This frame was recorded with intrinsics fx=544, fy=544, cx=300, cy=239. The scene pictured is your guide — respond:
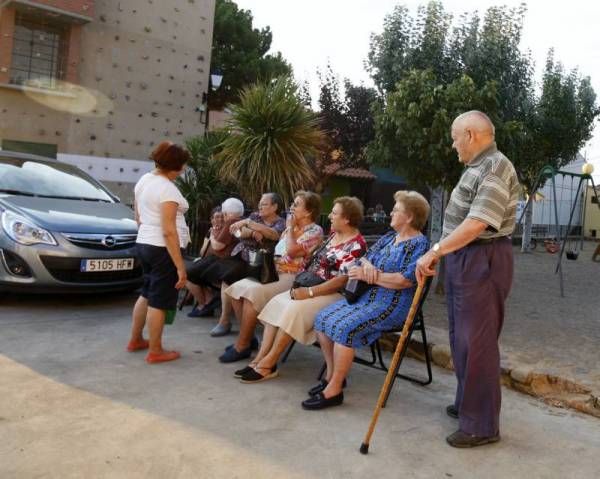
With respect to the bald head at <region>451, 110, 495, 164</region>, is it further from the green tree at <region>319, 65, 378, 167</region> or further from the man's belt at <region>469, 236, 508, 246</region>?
the green tree at <region>319, 65, 378, 167</region>

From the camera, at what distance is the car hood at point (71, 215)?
206 inches

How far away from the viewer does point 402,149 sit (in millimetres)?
8055

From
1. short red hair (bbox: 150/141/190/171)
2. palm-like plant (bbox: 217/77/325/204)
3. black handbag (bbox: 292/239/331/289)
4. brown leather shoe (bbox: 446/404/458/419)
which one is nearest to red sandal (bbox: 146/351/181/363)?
black handbag (bbox: 292/239/331/289)

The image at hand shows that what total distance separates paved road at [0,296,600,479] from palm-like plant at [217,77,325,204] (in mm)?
3488

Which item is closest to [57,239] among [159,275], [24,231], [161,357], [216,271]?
[24,231]

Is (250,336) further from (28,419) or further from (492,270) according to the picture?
(492,270)

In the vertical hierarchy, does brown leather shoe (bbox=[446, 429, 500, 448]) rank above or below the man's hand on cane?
below

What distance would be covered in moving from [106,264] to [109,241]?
0.77 feet

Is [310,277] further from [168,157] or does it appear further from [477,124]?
[477,124]

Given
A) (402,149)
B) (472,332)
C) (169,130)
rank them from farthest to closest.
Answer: (169,130), (402,149), (472,332)

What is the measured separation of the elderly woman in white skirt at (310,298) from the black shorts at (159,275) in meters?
0.69

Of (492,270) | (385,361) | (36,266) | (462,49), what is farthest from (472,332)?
(462,49)

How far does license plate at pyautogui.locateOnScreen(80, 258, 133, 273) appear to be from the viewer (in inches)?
206

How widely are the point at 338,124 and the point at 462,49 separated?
6116 millimetres
